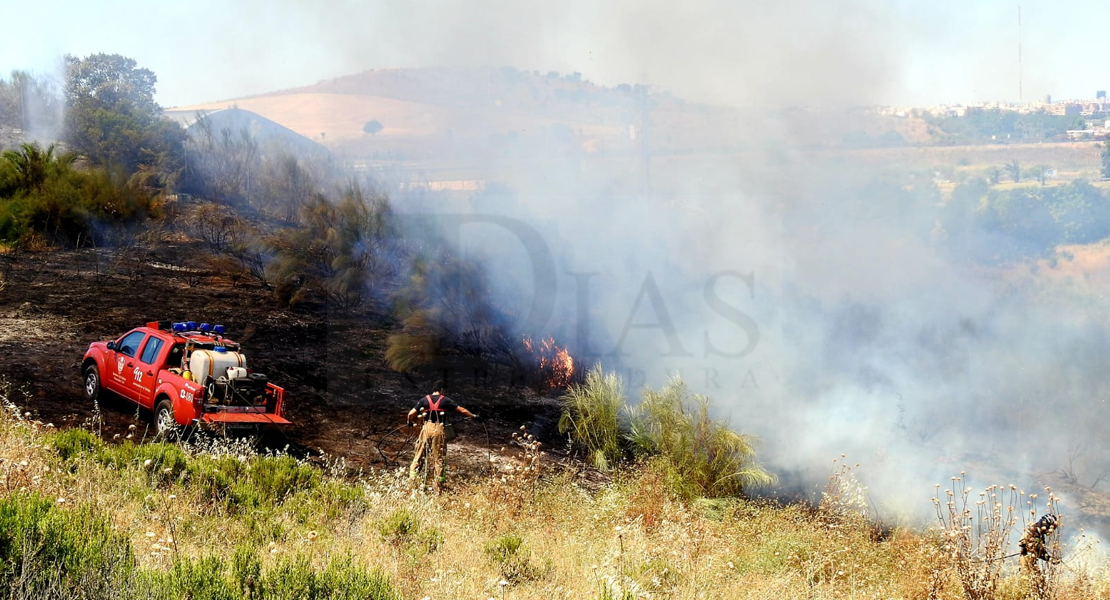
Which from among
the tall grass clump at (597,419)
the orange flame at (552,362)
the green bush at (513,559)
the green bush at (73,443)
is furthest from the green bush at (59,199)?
the green bush at (513,559)

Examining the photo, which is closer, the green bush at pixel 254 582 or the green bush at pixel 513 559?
the green bush at pixel 254 582

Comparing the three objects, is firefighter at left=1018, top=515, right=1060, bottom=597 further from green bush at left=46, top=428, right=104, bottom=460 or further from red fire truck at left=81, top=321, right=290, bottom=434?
green bush at left=46, top=428, right=104, bottom=460

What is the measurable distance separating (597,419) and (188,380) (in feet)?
19.2

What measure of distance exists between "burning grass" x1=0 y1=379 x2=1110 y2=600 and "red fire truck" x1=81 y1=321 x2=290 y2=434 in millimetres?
706

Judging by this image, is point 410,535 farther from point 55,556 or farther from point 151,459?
point 55,556

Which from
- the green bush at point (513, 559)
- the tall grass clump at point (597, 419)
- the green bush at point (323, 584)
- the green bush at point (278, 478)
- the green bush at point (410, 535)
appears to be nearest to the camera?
the green bush at point (323, 584)

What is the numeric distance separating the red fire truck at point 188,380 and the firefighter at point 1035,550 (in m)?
8.02

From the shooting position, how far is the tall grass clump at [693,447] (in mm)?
11438

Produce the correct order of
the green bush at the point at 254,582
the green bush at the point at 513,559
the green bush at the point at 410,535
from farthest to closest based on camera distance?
the green bush at the point at 410,535, the green bush at the point at 513,559, the green bush at the point at 254,582

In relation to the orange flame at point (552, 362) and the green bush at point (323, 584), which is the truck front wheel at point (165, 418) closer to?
the green bush at point (323, 584)

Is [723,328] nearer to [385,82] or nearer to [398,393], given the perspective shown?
[398,393]

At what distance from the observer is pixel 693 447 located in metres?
12.0

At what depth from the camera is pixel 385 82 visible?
151ft

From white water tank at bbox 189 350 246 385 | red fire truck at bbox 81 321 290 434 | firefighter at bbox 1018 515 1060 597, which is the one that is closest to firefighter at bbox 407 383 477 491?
red fire truck at bbox 81 321 290 434
